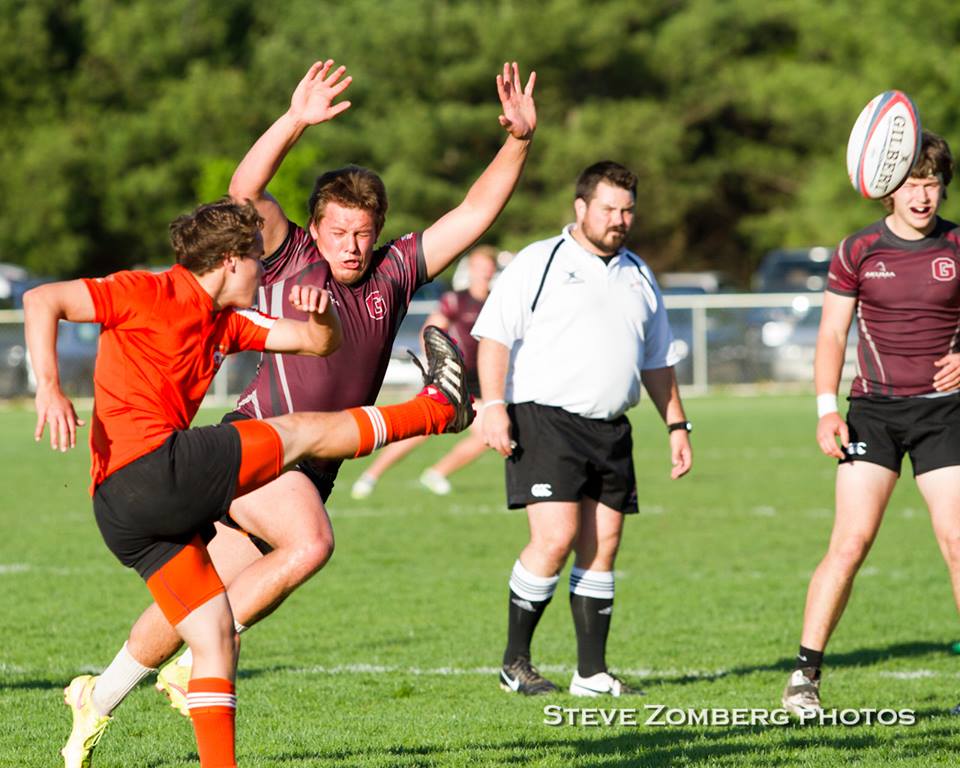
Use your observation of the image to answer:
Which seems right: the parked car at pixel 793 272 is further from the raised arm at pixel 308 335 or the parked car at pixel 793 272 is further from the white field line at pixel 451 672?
the raised arm at pixel 308 335

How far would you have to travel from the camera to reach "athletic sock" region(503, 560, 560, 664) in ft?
23.0

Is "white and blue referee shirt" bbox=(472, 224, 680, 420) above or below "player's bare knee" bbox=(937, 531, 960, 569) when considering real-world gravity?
above

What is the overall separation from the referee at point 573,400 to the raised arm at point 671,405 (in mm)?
68

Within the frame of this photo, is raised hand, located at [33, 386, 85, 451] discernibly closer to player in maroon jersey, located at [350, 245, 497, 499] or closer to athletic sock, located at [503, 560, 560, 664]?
athletic sock, located at [503, 560, 560, 664]

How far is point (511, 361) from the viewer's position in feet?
23.3

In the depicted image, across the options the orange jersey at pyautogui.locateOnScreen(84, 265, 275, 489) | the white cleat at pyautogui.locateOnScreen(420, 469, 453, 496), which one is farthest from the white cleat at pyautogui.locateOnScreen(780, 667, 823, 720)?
the white cleat at pyautogui.locateOnScreen(420, 469, 453, 496)

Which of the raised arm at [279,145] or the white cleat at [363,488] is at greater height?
the raised arm at [279,145]

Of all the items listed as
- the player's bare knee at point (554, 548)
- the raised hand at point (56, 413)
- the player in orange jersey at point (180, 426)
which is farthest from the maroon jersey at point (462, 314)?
the raised hand at point (56, 413)

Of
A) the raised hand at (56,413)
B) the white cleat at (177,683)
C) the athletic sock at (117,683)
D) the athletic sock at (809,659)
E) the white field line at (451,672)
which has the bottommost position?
the white field line at (451,672)

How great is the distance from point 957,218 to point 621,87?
34.0ft

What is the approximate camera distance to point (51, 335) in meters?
4.55

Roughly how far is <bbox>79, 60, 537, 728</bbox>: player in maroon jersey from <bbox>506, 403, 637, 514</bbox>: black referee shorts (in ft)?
3.48

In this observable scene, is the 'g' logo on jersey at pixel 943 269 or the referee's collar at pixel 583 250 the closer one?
the 'g' logo on jersey at pixel 943 269

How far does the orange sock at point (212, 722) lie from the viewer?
4648mm
